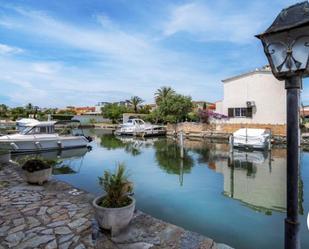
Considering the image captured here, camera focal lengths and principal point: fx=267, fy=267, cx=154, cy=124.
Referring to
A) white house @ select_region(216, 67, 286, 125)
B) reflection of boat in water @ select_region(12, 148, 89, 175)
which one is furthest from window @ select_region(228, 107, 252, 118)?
reflection of boat in water @ select_region(12, 148, 89, 175)

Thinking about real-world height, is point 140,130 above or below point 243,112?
below

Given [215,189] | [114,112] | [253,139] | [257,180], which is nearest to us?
[215,189]

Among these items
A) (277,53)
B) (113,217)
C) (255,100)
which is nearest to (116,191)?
(113,217)

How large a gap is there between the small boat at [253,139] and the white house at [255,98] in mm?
5850

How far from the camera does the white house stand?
26.1m

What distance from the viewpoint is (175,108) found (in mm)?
36906

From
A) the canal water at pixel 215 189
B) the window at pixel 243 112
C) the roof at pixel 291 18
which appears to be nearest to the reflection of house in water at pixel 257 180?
the canal water at pixel 215 189

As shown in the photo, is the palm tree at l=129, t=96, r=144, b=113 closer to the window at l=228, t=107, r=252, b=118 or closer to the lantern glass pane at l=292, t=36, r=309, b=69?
the window at l=228, t=107, r=252, b=118

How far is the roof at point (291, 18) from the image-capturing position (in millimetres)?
1978

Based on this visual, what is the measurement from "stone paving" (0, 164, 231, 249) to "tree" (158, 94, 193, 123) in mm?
31328

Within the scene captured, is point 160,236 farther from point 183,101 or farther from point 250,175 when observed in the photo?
point 183,101

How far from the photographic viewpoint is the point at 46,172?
7340mm

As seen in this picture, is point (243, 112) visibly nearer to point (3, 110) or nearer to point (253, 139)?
point (253, 139)

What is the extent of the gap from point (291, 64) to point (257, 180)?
10.7 m
